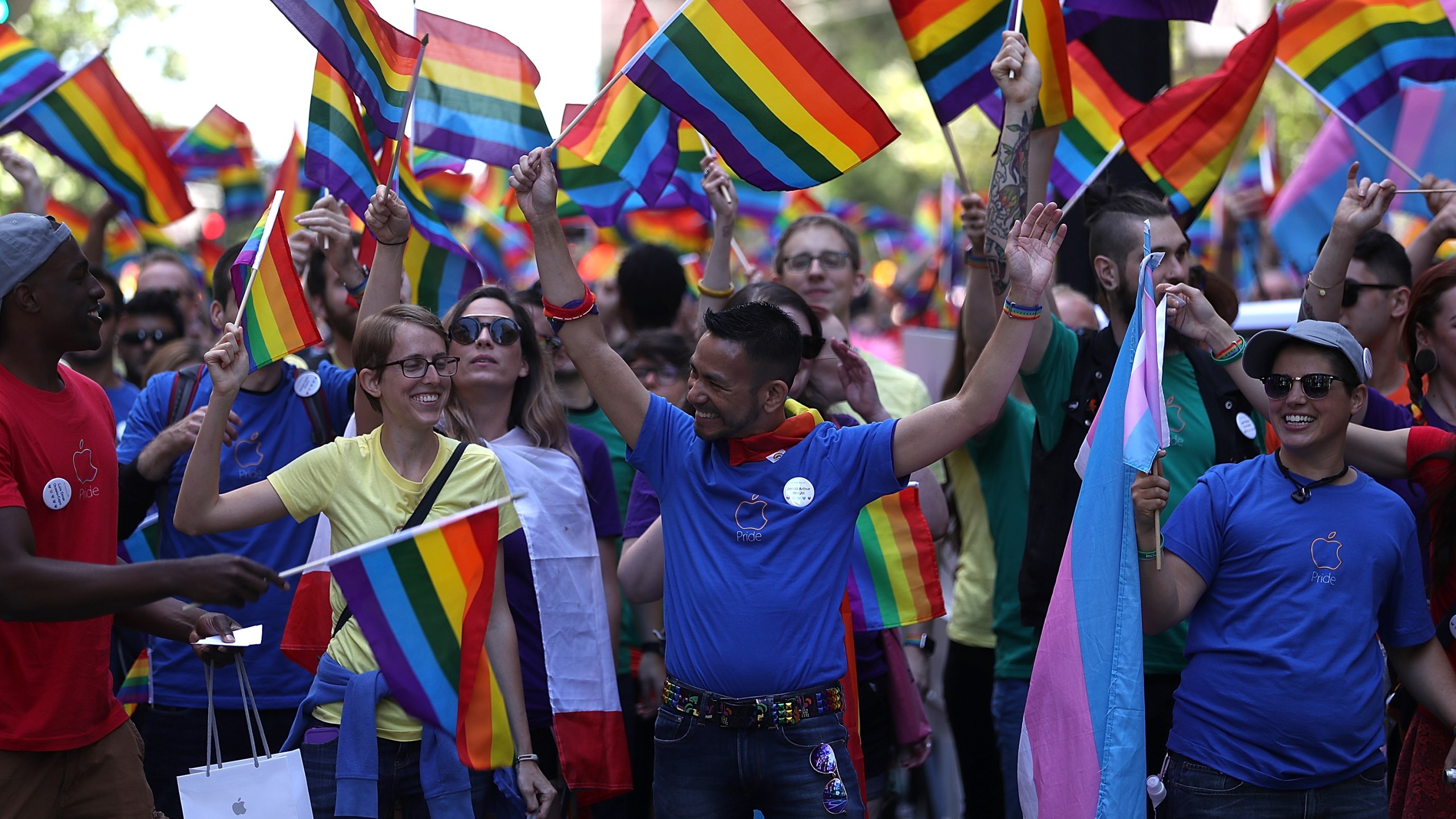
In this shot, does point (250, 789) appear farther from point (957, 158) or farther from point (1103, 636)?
point (957, 158)

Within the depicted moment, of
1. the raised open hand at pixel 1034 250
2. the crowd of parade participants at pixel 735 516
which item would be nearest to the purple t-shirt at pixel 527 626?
the crowd of parade participants at pixel 735 516

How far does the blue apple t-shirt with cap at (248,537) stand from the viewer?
177 inches

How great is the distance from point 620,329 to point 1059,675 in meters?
4.82

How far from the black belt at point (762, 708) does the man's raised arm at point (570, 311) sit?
29.8 inches

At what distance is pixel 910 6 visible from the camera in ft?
15.9

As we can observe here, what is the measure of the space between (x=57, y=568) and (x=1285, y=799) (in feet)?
10.2

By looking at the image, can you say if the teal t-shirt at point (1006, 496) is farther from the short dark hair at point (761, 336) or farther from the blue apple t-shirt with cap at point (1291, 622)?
the short dark hair at point (761, 336)

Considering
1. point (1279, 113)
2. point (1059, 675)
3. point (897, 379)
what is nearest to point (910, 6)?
point (897, 379)

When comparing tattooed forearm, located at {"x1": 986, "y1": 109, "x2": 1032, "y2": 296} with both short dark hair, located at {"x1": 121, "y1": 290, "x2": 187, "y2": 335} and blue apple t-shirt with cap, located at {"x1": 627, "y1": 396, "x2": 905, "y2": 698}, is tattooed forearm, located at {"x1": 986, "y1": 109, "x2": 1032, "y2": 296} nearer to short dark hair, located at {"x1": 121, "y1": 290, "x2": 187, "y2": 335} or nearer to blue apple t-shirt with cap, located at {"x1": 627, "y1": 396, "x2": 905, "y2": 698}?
blue apple t-shirt with cap, located at {"x1": 627, "y1": 396, "x2": 905, "y2": 698}

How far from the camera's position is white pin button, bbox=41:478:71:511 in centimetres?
338

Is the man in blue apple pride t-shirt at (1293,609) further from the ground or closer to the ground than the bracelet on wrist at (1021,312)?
closer to the ground

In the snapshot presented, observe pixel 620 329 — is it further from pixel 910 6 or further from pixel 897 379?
pixel 910 6

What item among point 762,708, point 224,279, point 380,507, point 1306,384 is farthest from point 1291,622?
point 224,279

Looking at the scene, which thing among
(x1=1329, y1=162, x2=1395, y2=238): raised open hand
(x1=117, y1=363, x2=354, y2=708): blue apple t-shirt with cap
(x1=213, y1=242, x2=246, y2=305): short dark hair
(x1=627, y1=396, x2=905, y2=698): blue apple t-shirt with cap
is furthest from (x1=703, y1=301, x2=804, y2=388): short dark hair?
(x1=213, y1=242, x2=246, y2=305): short dark hair
